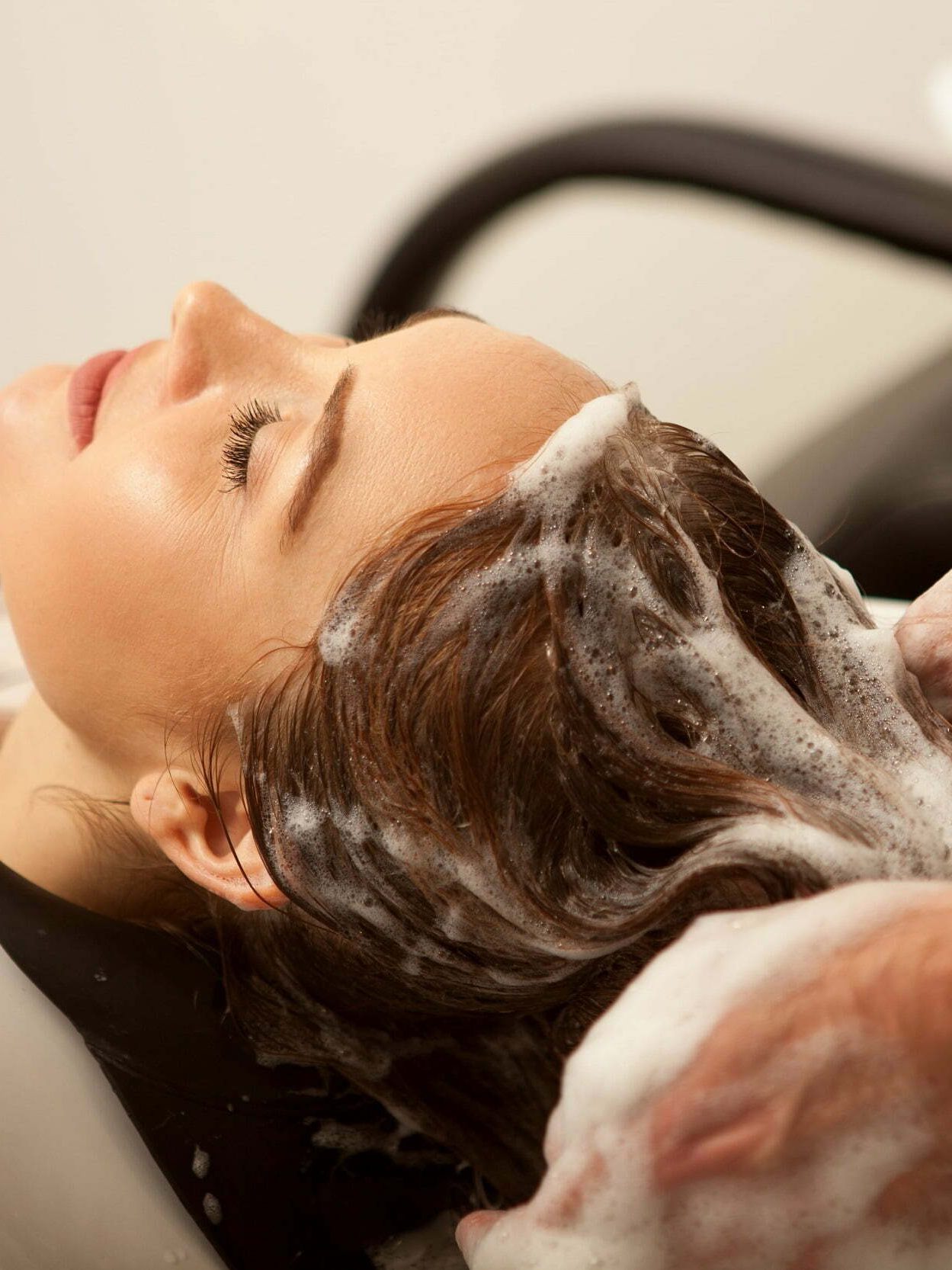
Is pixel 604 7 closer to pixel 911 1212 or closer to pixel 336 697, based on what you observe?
pixel 336 697

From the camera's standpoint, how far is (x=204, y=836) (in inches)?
32.3

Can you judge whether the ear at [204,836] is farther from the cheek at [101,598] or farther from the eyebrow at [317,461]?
the eyebrow at [317,461]

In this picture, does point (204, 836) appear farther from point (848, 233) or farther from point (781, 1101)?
point (848, 233)

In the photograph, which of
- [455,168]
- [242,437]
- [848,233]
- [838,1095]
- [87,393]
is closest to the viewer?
[838,1095]

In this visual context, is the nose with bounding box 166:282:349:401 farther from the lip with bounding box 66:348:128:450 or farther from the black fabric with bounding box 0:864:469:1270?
the black fabric with bounding box 0:864:469:1270

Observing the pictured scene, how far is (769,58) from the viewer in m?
2.06

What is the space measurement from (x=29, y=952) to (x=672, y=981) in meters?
0.43

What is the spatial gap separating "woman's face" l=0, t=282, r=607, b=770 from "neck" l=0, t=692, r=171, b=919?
0.05m

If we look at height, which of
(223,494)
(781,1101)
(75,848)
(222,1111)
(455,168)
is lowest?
(222,1111)

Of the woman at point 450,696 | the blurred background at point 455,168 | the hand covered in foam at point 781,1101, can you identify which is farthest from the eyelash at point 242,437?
the blurred background at point 455,168

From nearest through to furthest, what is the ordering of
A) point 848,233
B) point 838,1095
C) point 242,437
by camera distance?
point 838,1095
point 242,437
point 848,233

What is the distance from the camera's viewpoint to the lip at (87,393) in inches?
36.9

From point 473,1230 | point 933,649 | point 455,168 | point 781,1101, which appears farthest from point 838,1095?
point 455,168

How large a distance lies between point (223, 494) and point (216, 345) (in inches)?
5.5
